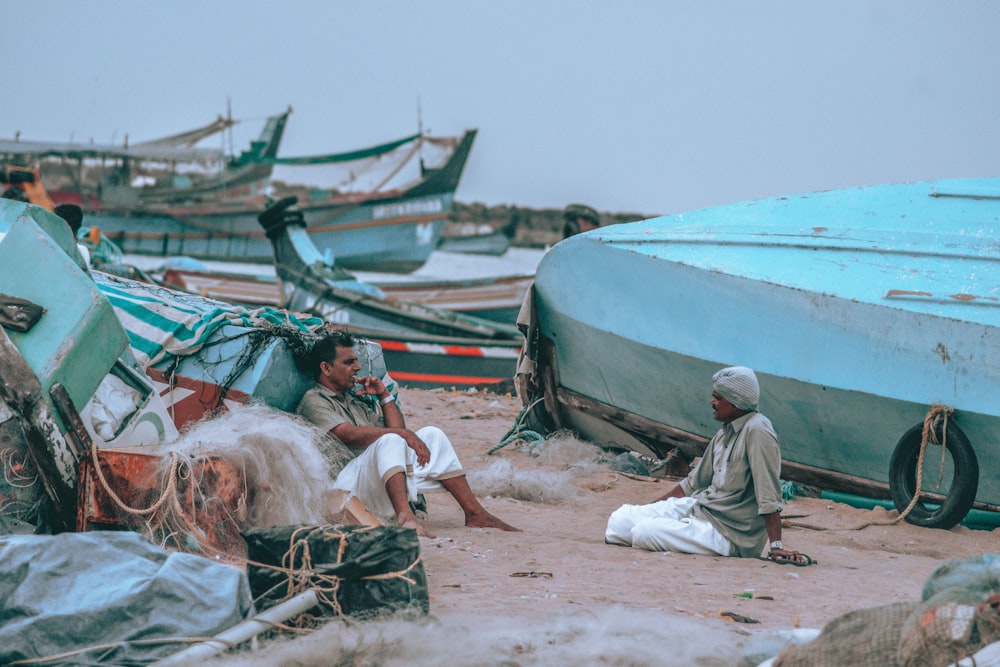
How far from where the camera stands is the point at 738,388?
5.04 metres

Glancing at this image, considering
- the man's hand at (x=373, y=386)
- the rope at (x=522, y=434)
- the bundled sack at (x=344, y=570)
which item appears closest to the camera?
the bundled sack at (x=344, y=570)

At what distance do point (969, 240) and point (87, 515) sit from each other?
5.89 metres

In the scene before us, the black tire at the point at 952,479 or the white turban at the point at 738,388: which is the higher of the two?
the white turban at the point at 738,388

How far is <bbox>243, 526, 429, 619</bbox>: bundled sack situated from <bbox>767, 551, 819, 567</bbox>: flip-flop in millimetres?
2243

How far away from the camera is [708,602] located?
4117mm

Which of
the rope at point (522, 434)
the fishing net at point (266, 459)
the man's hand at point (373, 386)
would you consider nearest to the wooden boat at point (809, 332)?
the rope at point (522, 434)

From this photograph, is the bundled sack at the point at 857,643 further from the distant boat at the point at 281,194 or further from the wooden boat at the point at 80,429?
the distant boat at the point at 281,194

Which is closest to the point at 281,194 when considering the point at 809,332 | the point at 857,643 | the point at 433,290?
the point at 433,290

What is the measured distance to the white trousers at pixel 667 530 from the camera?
509cm

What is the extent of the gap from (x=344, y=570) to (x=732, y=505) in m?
2.43

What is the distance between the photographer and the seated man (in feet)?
16.3

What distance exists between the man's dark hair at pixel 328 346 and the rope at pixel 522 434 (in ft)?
9.74

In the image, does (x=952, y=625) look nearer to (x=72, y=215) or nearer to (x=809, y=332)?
(x=809, y=332)

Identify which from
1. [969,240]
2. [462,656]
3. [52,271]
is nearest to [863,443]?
[969,240]
